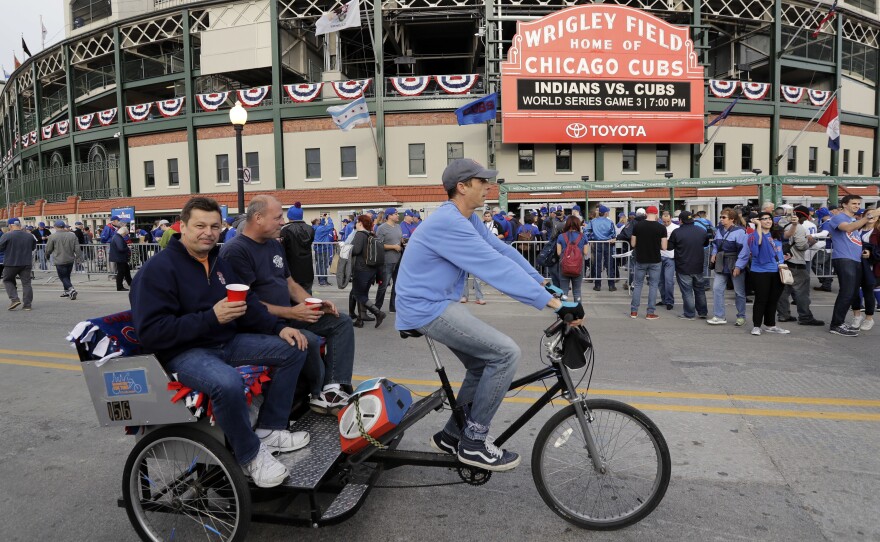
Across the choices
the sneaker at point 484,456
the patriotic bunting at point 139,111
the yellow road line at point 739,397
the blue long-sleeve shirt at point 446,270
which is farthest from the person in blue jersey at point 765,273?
the patriotic bunting at point 139,111

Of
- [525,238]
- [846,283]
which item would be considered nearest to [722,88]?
[525,238]

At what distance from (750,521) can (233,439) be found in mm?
2875

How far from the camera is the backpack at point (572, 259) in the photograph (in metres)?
10.4

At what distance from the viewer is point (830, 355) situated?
7.05 meters

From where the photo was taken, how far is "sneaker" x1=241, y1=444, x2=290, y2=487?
2.85 meters

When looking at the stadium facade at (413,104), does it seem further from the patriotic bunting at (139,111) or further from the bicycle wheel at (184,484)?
the bicycle wheel at (184,484)

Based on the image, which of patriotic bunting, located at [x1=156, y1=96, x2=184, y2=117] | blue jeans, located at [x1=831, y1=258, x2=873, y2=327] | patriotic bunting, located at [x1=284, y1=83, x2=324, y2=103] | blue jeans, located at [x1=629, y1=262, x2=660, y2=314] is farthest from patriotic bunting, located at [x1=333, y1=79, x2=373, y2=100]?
blue jeans, located at [x1=831, y1=258, x2=873, y2=327]

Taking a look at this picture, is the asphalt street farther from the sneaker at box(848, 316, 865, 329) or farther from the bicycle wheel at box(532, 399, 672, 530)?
the sneaker at box(848, 316, 865, 329)

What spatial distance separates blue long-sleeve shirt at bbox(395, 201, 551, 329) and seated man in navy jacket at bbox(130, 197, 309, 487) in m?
0.76

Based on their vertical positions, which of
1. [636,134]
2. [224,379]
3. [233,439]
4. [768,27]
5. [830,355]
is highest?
[768,27]

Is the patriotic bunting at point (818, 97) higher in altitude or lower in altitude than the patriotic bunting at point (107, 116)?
lower

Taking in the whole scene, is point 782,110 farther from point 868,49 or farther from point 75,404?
point 75,404

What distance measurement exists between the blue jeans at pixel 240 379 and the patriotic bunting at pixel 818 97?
37.4m

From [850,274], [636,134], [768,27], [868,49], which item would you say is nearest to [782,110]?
[768,27]
